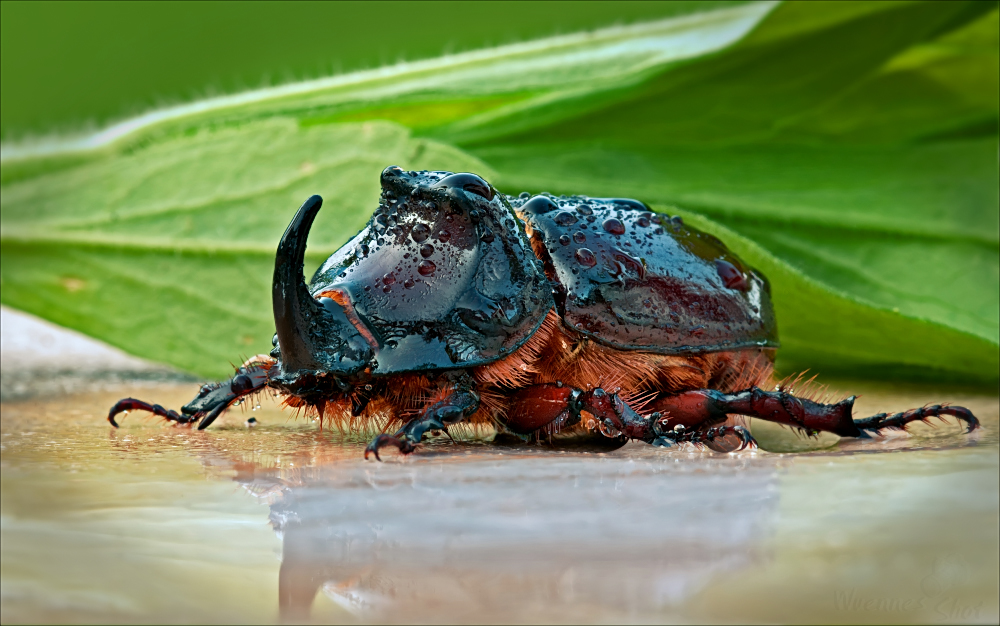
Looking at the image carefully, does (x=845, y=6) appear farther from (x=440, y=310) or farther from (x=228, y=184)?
(x=228, y=184)

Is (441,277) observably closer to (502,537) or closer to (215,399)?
(215,399)

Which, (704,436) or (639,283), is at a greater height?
(639,283)

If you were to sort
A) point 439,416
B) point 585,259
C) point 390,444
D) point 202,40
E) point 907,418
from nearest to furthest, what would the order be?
point 390,444, point 439,416, point 907,418, point 585,259, point 202,40

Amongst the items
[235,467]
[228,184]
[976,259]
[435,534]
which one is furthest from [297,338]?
[976,259]

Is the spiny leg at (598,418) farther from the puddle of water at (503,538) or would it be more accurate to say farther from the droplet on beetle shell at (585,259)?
the droplet on beetle shell at (585,259)

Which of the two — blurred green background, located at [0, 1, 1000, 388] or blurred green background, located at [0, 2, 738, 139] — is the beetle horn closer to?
blurred green background, located at [0, 1, 1000, 388]

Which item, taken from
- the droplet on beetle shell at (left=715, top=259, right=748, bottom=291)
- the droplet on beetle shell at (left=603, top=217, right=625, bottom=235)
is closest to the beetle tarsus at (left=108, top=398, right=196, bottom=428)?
the droplet on beetle shell at (left=603, top=217, right=625, bottom=235)

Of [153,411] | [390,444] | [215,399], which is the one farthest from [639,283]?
[153,411]
